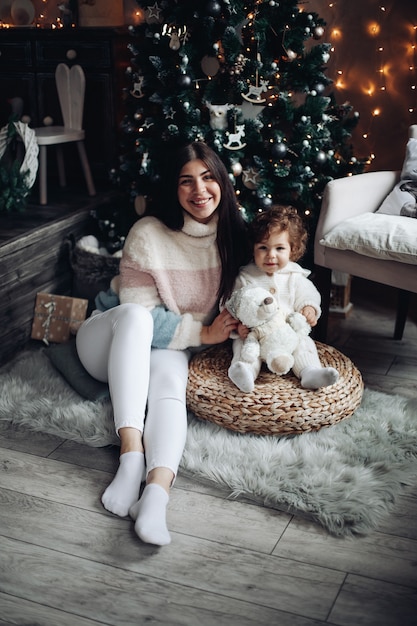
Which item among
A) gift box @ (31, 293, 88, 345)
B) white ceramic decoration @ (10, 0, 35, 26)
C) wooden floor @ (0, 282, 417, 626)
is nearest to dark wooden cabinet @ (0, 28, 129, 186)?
white ceramic decoration @ (10, 0, 35, 26)

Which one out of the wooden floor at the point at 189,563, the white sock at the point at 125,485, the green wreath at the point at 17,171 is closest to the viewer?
the wooden floor at the point at 189,563

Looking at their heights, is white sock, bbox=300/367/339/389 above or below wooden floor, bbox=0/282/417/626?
above

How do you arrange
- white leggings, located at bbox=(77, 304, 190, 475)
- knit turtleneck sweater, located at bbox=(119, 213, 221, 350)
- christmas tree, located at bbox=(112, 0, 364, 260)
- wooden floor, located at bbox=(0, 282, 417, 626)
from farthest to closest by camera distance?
christmas tree, located at bbox=(112, 0, 364, 260) < knit turtleneck sweater, located at bbox=(119, 213, 221, 350) < white leggings, located at bbox=(77, 304, 190, 475) < wooden floor, located at bbox=(0, 282, 417, 626)

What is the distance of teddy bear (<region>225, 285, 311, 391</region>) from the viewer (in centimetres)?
199

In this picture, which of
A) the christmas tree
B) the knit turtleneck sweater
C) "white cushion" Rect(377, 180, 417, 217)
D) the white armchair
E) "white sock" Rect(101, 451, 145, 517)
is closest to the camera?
"white sock" Rect(101, 451, 145, 517)

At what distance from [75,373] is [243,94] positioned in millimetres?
1300

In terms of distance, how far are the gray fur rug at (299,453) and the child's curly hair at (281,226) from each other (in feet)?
1.84

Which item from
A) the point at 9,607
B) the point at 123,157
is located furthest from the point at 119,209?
the point at 9,607

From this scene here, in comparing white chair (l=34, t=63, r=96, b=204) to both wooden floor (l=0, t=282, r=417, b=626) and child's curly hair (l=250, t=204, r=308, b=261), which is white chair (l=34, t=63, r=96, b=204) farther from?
wooden floor (l=0, t=282, r=417, b=626)

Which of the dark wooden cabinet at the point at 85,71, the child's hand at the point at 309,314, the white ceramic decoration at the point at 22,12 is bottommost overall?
the child's hand at the point at 309,314

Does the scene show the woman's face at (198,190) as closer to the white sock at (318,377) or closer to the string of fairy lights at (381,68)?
the white sock at (318,377)

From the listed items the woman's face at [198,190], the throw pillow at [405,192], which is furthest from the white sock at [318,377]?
the throw pillow at [405,192]

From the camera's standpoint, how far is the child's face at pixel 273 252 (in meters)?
2.04

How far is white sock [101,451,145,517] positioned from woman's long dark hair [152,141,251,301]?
630 millimetres
